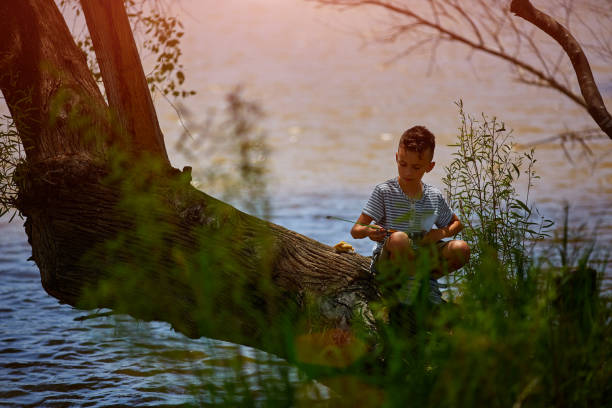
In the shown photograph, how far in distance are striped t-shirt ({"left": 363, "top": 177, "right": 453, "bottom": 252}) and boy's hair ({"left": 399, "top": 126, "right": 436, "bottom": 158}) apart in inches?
11.7

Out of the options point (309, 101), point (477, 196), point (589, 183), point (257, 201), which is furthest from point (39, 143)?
point (309, 101)

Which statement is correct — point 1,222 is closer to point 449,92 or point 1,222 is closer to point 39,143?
point 39,143

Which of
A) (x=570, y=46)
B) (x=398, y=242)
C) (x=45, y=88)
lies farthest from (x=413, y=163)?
(x=45, y=88)

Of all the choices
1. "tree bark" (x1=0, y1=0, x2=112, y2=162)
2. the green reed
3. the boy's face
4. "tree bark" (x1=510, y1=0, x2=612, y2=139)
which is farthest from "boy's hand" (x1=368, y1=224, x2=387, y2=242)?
"tree bark" (x1=0, y1=0, x2=112, y2=162)

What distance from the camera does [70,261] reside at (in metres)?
4.50

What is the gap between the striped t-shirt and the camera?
14.2ft

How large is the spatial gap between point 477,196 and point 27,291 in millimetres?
5935

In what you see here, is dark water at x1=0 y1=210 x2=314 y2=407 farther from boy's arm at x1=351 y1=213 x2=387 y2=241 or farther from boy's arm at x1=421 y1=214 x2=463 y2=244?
boy's arm at x1=421 y1=214 x2=463 y2=244

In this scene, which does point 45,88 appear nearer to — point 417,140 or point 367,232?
point 367,232

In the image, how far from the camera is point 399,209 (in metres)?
4.35

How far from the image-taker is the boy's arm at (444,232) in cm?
423

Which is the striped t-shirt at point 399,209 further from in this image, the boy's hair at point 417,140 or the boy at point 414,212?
the boy's hair at point 417,140

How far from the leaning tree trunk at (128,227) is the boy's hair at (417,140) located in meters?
0.81

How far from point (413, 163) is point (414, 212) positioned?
0.31 m
